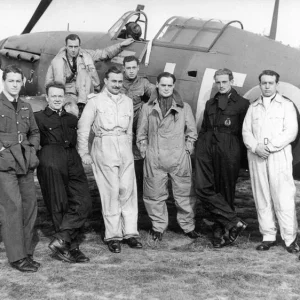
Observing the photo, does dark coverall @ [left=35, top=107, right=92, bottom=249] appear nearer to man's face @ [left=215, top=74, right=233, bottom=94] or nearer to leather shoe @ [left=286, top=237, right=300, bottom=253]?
man's face @ [left=215, top=74, right=233, bottom=94]

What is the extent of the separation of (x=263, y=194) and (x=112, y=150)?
1.78m

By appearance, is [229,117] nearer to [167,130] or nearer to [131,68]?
[167,130]

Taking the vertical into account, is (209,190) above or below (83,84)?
below

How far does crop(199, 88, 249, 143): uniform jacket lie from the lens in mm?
6090

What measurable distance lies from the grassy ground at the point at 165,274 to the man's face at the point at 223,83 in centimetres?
183

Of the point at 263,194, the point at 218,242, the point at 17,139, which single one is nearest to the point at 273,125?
the point at 263,194

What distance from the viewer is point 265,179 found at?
5.96m

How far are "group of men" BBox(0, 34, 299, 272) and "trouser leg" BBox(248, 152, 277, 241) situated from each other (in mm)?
11

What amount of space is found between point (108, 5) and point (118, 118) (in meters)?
6.18

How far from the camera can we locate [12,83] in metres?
5.36

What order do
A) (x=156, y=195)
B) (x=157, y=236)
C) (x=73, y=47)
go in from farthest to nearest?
(x=73, y=47) < (x=157, y=236) < (x=156, y=195)

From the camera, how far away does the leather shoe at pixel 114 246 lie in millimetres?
6031

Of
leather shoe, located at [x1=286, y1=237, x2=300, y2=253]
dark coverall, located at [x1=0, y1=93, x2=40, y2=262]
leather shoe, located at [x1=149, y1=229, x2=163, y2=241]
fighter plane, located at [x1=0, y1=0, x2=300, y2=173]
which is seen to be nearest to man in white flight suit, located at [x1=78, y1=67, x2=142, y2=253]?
leather shoe, located at [x1=149, y1=229, x2=163, y2=241]

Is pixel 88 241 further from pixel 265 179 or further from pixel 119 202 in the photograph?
pixel 265 179
